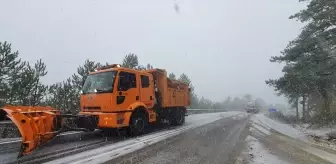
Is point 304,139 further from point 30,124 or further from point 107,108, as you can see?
point 30,124

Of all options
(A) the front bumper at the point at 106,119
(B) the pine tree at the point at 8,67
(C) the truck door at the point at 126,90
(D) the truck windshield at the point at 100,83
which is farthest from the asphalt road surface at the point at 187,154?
(B) the pine tree at the point at 8,67

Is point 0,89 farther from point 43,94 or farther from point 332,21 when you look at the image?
point 332,21

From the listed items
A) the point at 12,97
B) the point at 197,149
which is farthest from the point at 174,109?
the point at 12,97

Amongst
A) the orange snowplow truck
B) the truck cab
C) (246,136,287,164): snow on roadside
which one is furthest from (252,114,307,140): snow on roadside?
the truck cab

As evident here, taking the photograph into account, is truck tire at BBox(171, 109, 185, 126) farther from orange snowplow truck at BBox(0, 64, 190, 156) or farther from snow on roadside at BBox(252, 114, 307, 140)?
snow on roadside at BBox(252, 114, 307, 140)

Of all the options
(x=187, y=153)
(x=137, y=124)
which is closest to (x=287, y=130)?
(x=137, y=124)

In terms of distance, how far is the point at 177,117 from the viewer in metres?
15.9

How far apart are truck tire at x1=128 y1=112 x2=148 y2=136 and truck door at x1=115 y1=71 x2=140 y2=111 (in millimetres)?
636

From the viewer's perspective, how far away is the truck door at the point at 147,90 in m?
12.1

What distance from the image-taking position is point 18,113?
22.6 feet

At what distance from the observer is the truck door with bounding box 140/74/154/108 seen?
1205 centimetres

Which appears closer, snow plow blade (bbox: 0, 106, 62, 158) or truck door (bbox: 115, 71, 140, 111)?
snow plow blade (bbox: 0, 106, 62, 158)

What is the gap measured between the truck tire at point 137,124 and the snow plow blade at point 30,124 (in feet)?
10.3

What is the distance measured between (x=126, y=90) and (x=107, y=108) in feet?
3.61
